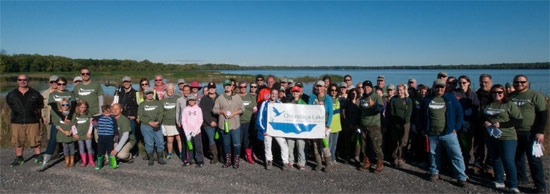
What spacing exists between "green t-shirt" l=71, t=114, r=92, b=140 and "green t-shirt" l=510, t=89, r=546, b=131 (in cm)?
875

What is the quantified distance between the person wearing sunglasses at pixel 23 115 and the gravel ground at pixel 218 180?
1.79ft

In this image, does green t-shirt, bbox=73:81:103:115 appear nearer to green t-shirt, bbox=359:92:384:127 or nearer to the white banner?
the white banner

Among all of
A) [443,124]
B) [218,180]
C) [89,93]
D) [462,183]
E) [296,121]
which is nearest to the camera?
[462,183]

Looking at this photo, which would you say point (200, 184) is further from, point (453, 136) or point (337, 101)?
point (453, 136)

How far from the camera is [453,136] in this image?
5.39m

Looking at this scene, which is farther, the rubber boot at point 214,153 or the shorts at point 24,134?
the rubber boot at point 214,153

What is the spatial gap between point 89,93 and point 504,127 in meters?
8.73

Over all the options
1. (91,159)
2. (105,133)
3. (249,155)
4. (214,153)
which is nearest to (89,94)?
(105,133)

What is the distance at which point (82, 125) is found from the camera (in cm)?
660

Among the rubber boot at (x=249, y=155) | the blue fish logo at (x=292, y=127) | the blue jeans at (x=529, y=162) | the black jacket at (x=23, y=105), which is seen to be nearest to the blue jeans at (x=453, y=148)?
the blue jeans at (x=529, y=162)

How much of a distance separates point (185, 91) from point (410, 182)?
527cm

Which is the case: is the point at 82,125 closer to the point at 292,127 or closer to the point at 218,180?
the point at 218,180

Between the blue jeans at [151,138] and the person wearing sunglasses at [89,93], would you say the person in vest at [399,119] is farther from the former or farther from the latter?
the person wearing sunglasses at [89,93]

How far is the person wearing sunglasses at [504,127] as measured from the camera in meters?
4.95
